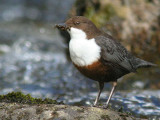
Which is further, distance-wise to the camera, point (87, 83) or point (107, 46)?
point (87, 83)

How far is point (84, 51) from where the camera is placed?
387 centimetres

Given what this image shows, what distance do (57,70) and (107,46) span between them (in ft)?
14.5

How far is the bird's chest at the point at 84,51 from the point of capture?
12.7ft

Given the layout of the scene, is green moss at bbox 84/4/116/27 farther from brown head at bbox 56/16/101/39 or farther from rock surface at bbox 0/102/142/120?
rock surface at bbox 0/102/142/120

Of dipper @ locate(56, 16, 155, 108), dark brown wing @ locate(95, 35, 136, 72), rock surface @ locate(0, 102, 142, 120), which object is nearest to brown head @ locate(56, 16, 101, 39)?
dipper @ locate(56, 16, 155, 108)

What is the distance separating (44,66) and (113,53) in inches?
187

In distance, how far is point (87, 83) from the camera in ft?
24.4

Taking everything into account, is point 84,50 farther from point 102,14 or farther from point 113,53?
point 102,14

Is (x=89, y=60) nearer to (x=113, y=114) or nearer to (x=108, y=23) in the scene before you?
(x=113, y=114)

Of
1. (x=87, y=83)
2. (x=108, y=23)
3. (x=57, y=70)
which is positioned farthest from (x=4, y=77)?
(x=108, y=23)

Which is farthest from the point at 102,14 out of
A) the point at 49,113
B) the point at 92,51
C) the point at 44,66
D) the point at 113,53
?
the point at 49,113

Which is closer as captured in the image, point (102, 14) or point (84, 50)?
point (84, 50)

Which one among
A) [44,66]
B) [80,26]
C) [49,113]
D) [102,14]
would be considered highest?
[102,14]

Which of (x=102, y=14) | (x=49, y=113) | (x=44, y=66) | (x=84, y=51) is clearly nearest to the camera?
(x=49, y=113)
